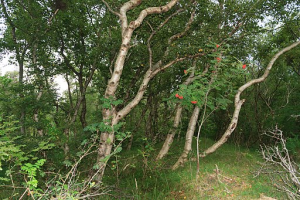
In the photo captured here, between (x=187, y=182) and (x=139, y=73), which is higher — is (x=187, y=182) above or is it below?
below

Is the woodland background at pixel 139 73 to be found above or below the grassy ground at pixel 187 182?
above

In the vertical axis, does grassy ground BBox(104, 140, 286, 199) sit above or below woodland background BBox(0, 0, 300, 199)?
below

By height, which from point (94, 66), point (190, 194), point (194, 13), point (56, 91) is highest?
point (194, 13)

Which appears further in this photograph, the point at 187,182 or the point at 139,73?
the point at 139,73

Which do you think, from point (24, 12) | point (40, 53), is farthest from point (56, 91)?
point (24, 12)

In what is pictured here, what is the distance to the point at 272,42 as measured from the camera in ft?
33.6

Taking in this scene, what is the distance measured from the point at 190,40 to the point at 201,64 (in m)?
2.81

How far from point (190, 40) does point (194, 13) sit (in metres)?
1.13

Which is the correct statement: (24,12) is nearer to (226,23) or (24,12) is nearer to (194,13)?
(194,13)

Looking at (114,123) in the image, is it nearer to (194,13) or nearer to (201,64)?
(194,13)

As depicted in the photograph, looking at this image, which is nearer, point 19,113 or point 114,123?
point 114,123

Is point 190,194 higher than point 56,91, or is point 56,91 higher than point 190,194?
point 56,91

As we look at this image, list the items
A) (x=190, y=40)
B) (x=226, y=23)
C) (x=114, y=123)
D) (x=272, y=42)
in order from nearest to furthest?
(x=114, y=123)
(x=190, y=40)
(x=226, y=23)
(x=272, y=42)

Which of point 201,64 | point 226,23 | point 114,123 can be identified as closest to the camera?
point 114,123
